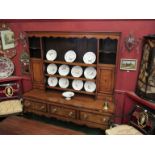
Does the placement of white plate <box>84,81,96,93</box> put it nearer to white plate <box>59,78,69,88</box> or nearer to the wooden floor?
white plate <box>59,78,69,88</box>

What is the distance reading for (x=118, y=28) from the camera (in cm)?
300

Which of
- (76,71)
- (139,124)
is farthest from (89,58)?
(139,124)

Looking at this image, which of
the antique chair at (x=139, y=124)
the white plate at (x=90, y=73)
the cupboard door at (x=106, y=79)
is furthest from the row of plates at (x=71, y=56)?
the antique chair at (x=139, y=124)

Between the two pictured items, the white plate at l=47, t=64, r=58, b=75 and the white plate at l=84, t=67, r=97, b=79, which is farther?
the white plate at l=47, t=64, r=58, b=75

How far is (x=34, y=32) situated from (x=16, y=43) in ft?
2.62

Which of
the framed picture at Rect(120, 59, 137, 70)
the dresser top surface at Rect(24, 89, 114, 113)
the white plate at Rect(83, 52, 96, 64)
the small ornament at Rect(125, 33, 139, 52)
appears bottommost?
the dresser top surface at Rect(24, 89, 114, 113)

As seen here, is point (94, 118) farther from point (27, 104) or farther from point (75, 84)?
point (27, 104)

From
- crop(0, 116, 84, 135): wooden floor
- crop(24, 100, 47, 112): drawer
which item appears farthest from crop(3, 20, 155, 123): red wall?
crop(24, 100, 47, 112): drawer

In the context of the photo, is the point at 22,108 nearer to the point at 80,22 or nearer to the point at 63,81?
the point at 63,81

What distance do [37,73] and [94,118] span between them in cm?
170

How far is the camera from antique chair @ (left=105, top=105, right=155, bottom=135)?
2725mm

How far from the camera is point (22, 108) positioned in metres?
3.72

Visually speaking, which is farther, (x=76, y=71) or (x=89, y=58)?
(x=76, y=71)

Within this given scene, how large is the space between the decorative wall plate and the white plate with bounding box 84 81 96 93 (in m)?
1.98
